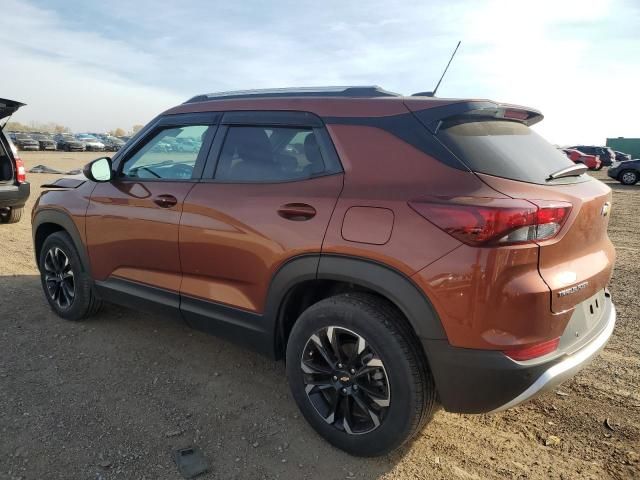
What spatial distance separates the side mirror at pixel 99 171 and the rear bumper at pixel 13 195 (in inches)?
193

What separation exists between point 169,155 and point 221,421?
180 centimetres

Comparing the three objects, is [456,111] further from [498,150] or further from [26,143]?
[26,143]

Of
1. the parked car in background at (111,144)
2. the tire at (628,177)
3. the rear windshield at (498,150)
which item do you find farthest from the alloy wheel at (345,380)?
Answer: the parked car in background at (111,144)

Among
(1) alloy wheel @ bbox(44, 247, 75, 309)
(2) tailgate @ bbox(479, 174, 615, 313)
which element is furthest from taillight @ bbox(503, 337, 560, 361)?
(1) alloy wheel @ bbox(44, 247, 75, 309)

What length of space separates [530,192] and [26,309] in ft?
13.8

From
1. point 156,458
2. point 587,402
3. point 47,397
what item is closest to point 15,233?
point 47,397

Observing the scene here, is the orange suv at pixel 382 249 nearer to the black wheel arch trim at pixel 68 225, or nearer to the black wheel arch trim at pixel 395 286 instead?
the black wheel arch trim at pixel 395 286

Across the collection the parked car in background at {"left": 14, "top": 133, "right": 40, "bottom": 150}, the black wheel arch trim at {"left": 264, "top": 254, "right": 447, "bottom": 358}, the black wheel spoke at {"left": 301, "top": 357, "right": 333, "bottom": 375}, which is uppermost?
the black wheel arch trim at {"left": 264, "top": 254, "right": 447, "bottom": 358}

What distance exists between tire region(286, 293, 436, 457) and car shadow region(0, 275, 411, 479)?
177 millimetres

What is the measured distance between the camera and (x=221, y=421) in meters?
2.73

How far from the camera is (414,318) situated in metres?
2.12

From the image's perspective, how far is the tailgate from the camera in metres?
2.03

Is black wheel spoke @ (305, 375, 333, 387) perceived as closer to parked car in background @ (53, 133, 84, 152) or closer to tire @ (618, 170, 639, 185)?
tire @ (618, 170, 639, 185)

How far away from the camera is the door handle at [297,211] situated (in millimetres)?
2415
